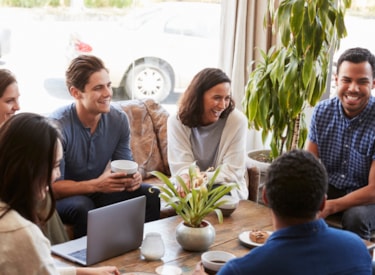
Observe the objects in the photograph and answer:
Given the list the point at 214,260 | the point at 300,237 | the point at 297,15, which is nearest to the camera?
the point at 300,237

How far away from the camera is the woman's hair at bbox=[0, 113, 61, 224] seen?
74.7 inches

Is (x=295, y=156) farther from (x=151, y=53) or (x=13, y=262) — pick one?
(x=151, y=53)

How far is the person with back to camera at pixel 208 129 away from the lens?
12.5 feet

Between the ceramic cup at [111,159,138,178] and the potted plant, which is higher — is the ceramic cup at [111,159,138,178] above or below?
above

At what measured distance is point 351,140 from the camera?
3.75 m

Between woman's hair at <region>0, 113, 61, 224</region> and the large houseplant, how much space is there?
2485 mm

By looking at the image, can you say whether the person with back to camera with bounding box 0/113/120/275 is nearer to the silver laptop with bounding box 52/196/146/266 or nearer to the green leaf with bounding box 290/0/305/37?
the silver laptop with bounding box 52/196/146/266

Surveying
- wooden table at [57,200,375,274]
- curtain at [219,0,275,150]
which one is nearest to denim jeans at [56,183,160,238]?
wooden table at [57,200,375,274]

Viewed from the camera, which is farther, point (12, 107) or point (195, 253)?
point (12, 107)

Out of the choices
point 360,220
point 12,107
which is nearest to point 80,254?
point 12,107

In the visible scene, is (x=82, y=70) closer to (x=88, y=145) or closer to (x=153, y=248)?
(x=88, y=145)

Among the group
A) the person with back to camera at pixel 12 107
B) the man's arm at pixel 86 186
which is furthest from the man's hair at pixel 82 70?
the man's arm at pixel 86 186

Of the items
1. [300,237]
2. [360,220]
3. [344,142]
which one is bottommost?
[360,220]

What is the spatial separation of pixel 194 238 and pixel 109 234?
359 millimetres
